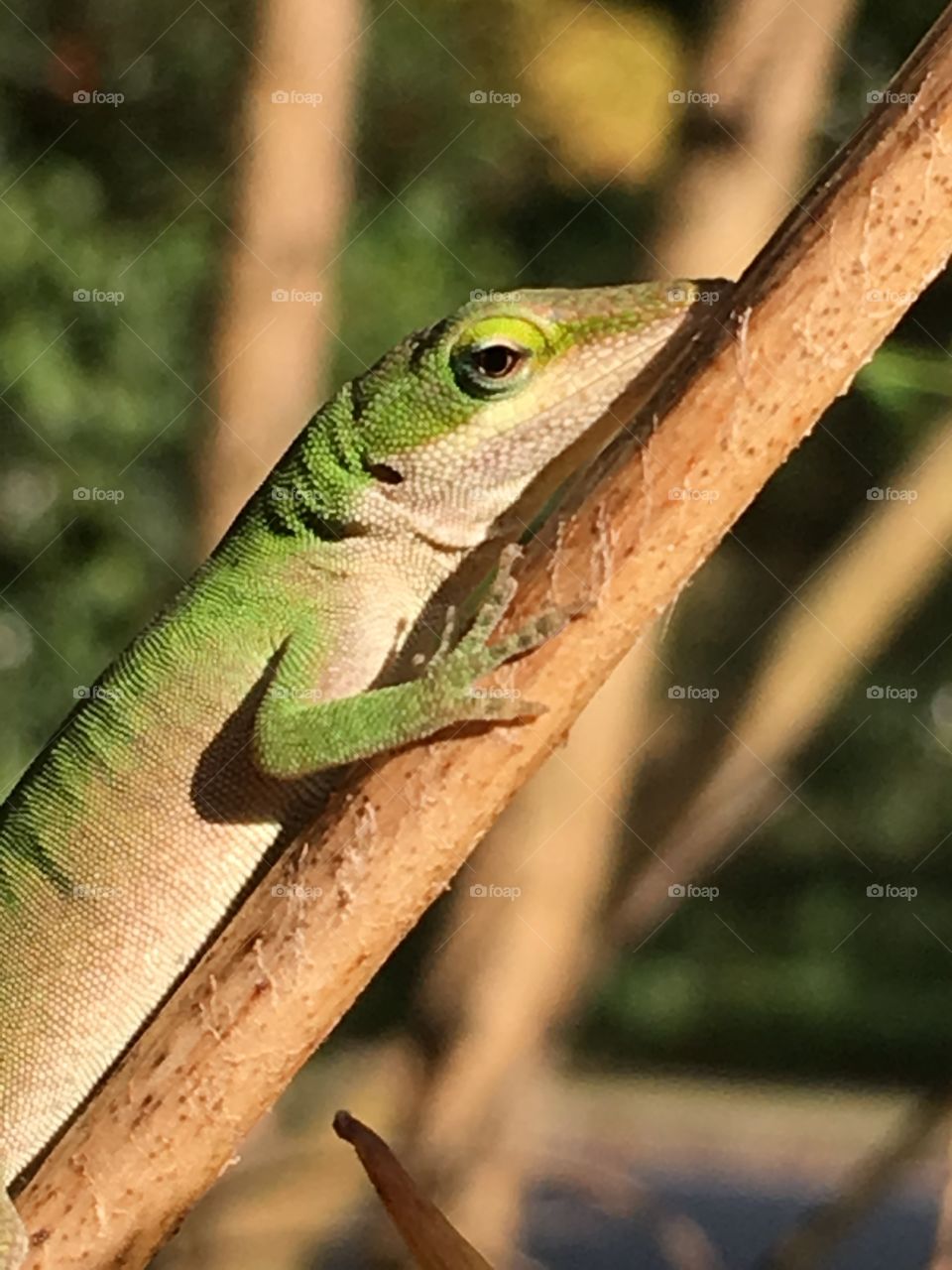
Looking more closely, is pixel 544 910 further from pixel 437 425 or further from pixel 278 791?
pixel 437 425

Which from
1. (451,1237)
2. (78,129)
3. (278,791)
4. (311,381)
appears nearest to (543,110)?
(311,381)
